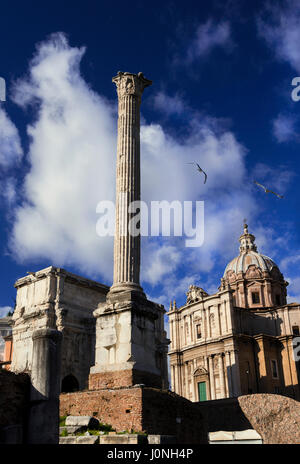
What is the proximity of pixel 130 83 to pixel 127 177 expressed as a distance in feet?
15.6

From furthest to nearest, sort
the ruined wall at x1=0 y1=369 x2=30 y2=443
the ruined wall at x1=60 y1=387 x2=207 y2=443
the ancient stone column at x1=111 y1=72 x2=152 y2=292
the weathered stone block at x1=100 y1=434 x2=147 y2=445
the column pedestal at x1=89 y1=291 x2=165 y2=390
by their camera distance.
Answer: the ancient stone column at x1=111 y1=72 x2=152 y2=292
the column pedestal at x1=89 y1=291 x2=165 y2=390
the ruined wall at x1=60 y1=387 x2=207 y2=443
the weathered stone block at x1=100 y1=434 x2=147 y2=445
the ruined wall at x1=0 y1=369 x2=30 y2=443

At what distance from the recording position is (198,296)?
174 feet

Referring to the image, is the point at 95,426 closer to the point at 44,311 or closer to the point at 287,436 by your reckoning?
the point at 287,436

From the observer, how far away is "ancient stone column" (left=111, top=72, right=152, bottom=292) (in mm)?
16812

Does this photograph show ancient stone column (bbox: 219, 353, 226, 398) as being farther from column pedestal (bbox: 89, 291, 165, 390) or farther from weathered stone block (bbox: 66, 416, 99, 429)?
weathered stone block (bbox: 66, 416, 99, 429)

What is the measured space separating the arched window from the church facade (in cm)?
→ 2106

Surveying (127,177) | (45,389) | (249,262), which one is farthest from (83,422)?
(249,262)

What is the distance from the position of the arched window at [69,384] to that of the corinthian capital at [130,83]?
1636 centimetres

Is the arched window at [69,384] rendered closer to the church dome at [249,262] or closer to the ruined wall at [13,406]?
the ruined wall at [13,406]

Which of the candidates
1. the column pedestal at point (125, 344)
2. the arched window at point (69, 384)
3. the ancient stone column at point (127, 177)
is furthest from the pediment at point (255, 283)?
the column pedestal at point (125, 344)

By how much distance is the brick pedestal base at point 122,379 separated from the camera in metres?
14.1

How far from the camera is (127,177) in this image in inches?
721

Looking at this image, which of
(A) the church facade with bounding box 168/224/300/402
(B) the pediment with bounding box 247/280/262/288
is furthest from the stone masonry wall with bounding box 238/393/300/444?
(B) the pediment with bounding box 247/280/262/288

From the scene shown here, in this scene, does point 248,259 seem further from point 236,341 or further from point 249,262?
point 236,341
